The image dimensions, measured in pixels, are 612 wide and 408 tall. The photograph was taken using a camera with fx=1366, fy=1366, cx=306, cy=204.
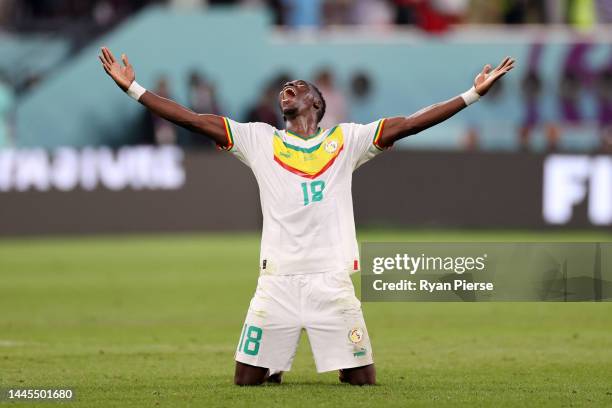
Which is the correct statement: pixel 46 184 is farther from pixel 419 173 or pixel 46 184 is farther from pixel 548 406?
pixel 548 406

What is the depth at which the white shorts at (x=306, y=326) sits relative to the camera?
9258mm

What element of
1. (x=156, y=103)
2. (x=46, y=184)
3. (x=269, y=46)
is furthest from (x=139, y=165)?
(x=156, y=103)

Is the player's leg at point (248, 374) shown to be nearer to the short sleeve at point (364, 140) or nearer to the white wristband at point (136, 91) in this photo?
the short sleeve at point (364, 140)

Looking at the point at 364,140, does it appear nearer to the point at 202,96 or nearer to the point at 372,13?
the point at 202,96

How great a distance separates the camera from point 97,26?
30.3 m

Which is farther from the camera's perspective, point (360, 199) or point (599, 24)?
point (599, 24)

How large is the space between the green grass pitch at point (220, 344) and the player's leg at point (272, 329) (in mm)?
211

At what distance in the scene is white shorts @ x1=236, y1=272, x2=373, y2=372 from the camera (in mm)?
9258

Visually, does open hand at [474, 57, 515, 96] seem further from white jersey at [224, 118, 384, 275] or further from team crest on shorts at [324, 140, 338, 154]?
team crest on shorts at [324, 140, 338, 154]

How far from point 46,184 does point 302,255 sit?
16307mm

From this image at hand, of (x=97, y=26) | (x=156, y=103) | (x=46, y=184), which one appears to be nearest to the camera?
(x=156, y=103)

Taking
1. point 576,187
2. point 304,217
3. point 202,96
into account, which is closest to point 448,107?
point 304,217

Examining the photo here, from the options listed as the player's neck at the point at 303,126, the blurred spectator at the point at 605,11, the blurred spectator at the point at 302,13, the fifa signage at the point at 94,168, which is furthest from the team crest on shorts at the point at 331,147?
the blurred spectator at the point at 605,11

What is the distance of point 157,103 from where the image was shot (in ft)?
30.6
